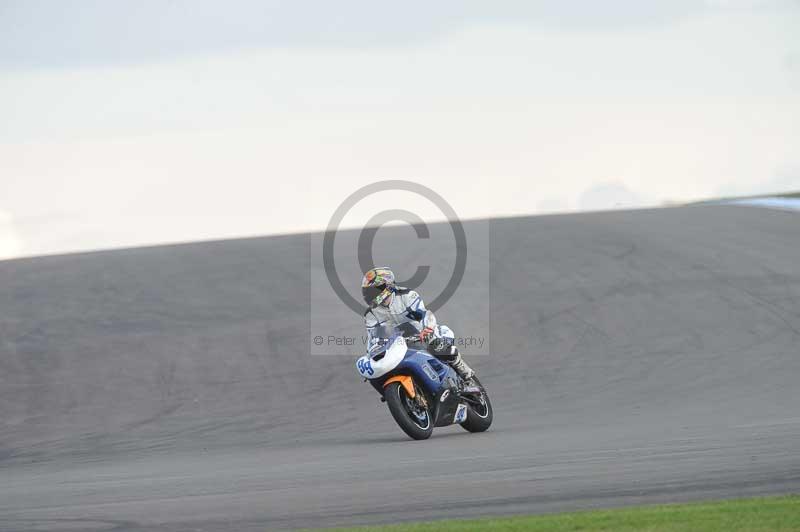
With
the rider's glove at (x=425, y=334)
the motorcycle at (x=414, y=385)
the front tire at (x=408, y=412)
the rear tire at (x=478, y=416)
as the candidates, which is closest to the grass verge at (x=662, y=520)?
the front tire at (x=408, y=412)

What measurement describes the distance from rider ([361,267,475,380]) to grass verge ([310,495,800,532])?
6.83 metres

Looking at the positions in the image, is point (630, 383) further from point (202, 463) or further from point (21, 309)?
point (21, 309)

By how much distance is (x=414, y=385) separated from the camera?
13.9m

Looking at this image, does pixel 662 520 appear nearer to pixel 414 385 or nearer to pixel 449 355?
pixel 414 385

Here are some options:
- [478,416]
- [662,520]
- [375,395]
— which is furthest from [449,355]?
[662,520]

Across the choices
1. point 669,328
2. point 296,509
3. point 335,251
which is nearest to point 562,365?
point 669,328

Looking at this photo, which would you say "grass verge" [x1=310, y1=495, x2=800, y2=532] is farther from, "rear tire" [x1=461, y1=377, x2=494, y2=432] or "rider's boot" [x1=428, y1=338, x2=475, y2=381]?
"rear tire" [x1=461, y1=377, x2=494, y2=432]

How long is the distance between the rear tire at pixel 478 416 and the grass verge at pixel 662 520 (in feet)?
24.3

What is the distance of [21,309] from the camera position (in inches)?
1061

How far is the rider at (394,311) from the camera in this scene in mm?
14227

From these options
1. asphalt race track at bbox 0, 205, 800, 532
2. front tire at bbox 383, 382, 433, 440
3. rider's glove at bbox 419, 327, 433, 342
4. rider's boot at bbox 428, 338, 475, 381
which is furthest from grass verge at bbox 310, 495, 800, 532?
rider's boot at bbox 428, 338, 475, 381

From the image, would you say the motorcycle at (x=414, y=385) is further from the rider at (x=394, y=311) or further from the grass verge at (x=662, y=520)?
the grass verge at (x=662, y=520)

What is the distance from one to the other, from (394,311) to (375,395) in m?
6.38

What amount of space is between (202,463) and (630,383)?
901 cm
